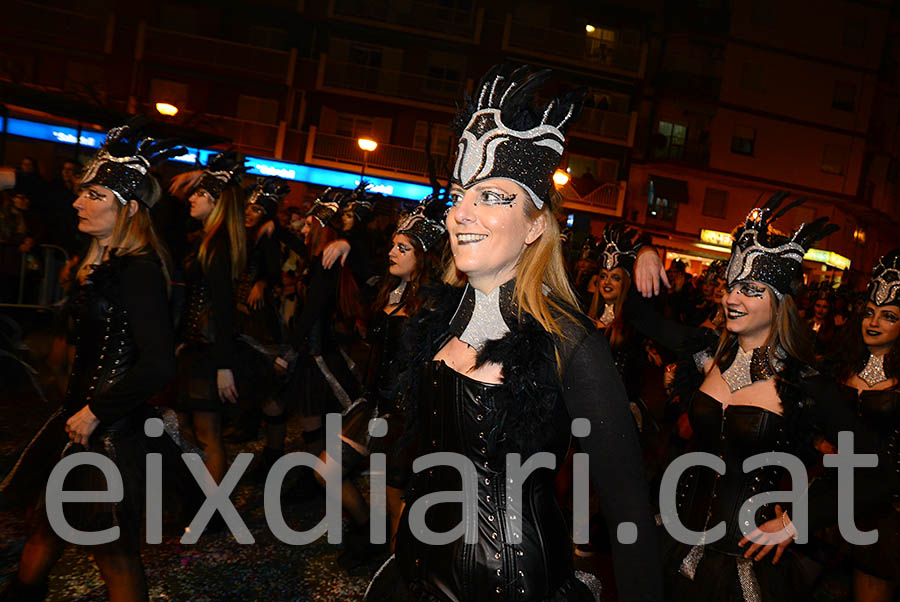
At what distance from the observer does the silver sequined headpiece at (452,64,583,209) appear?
213 cm

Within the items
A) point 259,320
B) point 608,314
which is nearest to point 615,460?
point 608,314

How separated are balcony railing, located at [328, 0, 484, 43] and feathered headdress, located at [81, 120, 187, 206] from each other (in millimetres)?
27043

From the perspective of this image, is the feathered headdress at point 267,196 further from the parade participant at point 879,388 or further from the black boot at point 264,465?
the parade participant at point 879,388

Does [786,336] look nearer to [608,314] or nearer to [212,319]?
[608,314]

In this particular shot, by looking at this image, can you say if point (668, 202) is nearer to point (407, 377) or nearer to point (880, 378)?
point (880, 378)

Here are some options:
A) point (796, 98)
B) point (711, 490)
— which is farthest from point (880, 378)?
point (796, 98)

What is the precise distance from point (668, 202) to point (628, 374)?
28481mm

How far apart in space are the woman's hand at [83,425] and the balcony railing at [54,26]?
2824cm

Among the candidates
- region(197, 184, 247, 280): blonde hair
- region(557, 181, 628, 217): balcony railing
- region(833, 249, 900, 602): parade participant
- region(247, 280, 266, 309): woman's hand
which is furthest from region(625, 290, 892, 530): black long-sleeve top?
region(557, 181, 628, 217): balcony railing

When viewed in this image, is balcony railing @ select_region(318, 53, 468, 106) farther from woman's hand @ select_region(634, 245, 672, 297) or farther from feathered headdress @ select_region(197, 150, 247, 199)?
woman's hand @ select_region(634, 245, 672, 297)

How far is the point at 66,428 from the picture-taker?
2965 millimetres

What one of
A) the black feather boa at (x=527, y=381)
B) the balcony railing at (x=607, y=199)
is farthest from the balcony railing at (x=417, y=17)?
the black feather boa at (x=527, y=381)

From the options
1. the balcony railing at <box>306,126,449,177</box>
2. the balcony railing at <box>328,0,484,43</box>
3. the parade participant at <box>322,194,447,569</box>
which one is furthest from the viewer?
the balcony railing at <box>328,0,484,43</box>

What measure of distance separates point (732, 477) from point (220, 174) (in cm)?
435
